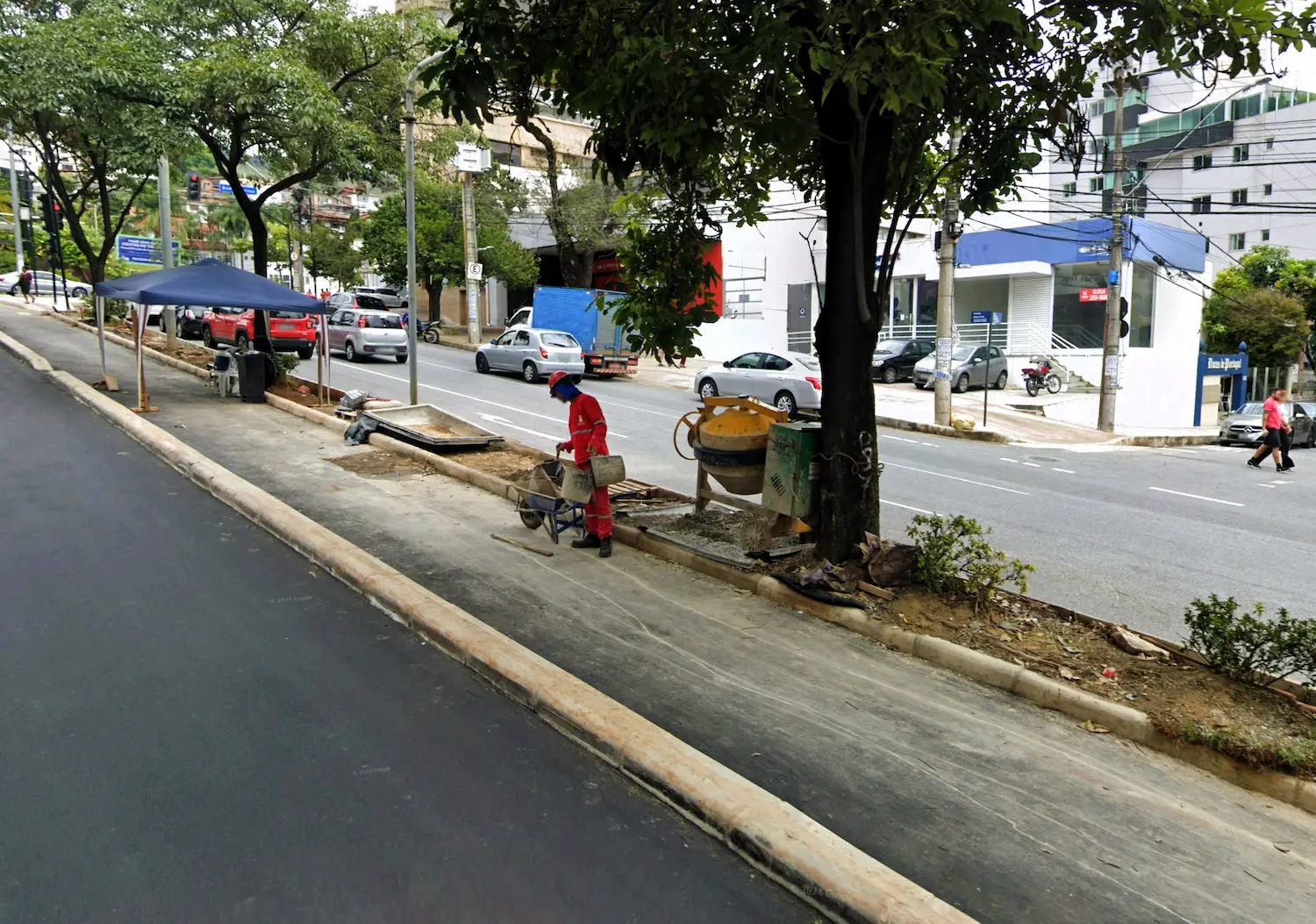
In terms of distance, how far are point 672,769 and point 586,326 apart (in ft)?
82.4

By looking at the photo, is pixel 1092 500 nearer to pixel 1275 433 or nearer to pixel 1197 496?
pixel 1197 496

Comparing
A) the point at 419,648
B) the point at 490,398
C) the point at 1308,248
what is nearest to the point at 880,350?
the point at 490,398

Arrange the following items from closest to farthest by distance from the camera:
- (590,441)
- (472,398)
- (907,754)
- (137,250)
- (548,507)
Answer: (907,754) < (590,441) < (548,507) < (472,398) < (137,250)

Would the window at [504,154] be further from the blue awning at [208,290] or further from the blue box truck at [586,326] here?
the blue awning at [208,290]

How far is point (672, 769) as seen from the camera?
4062 mm

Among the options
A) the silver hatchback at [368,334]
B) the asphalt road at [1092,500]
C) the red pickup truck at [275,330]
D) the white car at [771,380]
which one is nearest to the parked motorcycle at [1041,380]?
the asphalt road at [1092,500]

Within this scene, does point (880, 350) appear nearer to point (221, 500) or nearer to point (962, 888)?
point (221, 500)

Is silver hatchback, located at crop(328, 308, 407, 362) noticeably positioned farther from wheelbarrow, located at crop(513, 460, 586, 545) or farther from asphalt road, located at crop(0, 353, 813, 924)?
asphalt road, located at crop(0, 353, 813, 924)

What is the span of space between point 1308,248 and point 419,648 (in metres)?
62.6

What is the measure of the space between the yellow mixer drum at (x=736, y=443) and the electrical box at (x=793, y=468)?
0.28 meters

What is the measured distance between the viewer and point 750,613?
6566 mm

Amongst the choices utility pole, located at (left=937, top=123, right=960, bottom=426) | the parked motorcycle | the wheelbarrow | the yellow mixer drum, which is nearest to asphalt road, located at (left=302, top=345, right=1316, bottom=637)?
utility pole, located at (left=937, top=123, right=960, bottom=426)

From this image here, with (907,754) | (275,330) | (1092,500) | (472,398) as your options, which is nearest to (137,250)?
(275,330)

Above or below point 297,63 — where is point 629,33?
below
